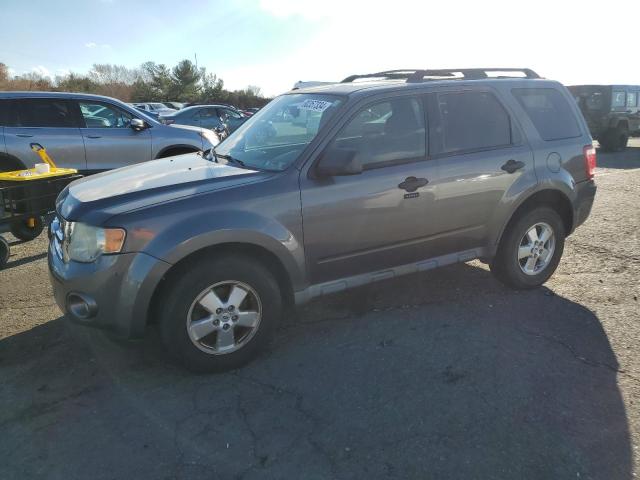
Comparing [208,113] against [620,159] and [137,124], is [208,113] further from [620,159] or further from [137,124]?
[620,159]

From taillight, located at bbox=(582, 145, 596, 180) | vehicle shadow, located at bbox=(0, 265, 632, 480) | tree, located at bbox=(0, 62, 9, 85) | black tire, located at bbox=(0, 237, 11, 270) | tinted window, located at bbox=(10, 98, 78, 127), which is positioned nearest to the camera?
vehicle shadow, located at bbox=(0, 265, 632, 480)

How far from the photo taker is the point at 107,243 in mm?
2869

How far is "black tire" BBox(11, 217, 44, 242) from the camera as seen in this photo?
19.5 ft

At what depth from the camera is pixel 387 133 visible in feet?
12.1

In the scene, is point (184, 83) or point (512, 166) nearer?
point (512, 166)

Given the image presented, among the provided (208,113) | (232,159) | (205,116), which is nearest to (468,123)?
(232,159)

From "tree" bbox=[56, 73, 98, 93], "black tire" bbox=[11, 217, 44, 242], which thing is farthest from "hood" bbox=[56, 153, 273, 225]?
"tree" bbox=[56, 73, 98, 93]

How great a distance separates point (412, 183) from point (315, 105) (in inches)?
37.6

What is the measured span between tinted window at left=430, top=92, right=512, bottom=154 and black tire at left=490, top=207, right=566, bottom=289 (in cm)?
70

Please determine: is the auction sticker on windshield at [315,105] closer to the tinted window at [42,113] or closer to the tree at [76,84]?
the tinted window at [42,113]

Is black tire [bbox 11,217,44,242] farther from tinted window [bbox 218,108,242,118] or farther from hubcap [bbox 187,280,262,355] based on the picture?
tinted window [bbox 218,108,242,118]

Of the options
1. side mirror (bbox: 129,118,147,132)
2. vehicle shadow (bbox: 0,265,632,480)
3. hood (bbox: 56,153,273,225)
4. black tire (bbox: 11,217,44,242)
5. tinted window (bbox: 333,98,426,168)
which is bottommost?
vehicle shadow (bbox: 0,265,632,480)

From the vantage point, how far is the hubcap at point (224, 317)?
3.08 meters

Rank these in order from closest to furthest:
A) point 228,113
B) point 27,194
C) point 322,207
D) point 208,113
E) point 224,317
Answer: point 224,317, point 322,207, point 27,194, point 208,113, point 228,113
